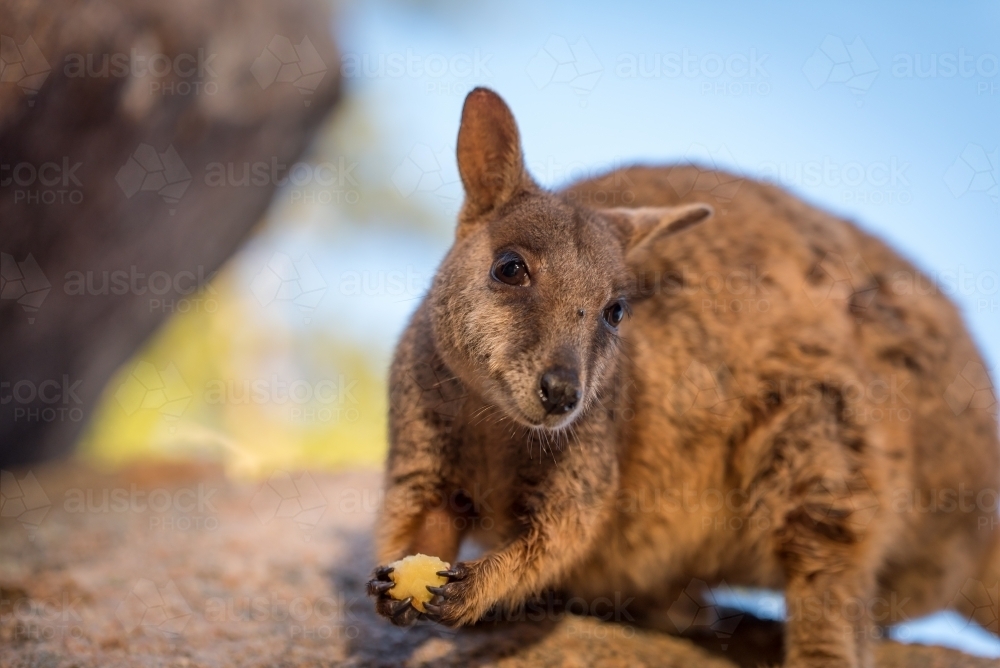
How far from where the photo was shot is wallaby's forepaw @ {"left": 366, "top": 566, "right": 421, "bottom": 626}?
319cm

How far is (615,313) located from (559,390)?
0.80 meters

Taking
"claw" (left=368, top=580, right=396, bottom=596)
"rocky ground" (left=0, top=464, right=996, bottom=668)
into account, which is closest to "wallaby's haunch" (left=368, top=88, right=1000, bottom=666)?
"claw" (left=368, top=580, right=396, bottom=596)

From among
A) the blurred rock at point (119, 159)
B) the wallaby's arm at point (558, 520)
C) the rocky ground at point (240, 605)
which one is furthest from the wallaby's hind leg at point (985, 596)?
the blurred rock at point (119, 159)

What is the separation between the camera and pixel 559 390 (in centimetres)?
315

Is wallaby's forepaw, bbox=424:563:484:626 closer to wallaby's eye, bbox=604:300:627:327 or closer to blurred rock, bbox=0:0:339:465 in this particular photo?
wallaby's eye, bbox=604:300:627:327

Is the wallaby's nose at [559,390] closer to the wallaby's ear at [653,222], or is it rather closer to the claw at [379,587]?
the claw at [379,587]

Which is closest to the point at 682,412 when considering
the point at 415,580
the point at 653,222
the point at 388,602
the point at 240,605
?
the point at 653,222

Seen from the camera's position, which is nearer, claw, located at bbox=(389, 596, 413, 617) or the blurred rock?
claw, located at bbox=(389, 596, 413, 617)

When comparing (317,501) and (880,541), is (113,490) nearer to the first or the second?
(317,501)

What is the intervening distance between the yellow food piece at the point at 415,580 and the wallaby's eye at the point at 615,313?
1282 millimetres

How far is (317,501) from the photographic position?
22.4 ft

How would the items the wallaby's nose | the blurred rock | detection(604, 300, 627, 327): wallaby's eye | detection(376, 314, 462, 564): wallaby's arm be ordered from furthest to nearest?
the blurred rock < detection(376, 314, 462, 564): wallaby's arm < detection(604, 300, 627, 327): wallaby's eye < the wallaby's nose

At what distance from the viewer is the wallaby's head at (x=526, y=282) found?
330cm

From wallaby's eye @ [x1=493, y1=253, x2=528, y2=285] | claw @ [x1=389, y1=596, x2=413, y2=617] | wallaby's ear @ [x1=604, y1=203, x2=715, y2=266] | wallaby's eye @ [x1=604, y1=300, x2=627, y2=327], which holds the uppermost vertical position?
wallaby's ear @ [x1=604, y1=203, x2=715, y2=266]
